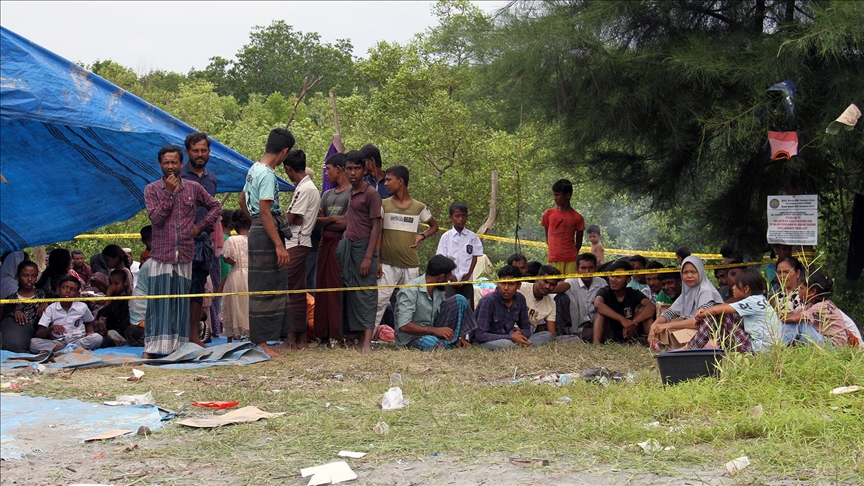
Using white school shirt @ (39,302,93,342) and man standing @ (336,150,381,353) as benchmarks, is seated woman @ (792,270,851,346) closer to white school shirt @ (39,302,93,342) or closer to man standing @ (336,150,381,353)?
man standing @ (336,150,381,353)

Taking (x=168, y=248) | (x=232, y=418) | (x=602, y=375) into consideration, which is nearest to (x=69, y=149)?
(x=168, y=248)

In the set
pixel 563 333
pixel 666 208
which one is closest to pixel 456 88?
pixel 666 208

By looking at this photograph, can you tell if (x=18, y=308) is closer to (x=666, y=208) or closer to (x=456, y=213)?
(x=456, y=213)

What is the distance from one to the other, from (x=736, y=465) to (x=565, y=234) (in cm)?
634

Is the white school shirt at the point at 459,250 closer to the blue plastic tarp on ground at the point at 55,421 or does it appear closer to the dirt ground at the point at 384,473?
the blue plastic tarp on ground at the point at 55,421

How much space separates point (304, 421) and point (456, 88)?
12865 mm

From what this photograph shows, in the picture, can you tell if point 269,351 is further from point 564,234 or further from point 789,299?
point 789,299

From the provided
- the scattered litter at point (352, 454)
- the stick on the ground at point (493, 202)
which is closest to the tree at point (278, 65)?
the stick on the ground at point (493, 202)

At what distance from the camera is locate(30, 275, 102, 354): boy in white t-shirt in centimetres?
812

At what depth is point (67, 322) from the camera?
825 centimetres

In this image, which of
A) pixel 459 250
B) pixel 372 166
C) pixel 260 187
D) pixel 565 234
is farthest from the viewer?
pixel 565 234

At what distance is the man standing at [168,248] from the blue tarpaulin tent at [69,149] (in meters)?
0.68

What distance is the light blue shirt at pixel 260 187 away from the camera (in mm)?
7680

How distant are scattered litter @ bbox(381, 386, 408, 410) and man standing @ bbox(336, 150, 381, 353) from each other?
265 cm
